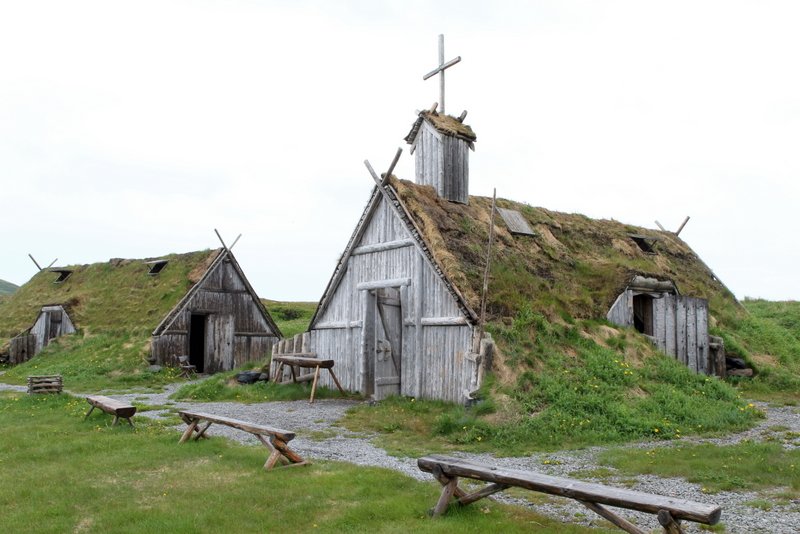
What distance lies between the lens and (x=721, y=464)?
10055 mm

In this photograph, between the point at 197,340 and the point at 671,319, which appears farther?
the point at 197,340

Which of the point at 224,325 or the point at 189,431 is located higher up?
the point at 224,325

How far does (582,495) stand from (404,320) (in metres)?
11.9

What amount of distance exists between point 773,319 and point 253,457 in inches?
922

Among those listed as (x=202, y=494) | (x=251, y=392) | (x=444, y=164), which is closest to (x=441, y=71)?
(x=444, y=164)

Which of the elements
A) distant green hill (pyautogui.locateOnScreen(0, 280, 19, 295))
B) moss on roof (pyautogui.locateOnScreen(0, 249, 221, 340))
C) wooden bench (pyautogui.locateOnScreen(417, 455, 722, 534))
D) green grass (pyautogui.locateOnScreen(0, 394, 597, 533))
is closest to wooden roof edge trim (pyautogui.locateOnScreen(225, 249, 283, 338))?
moss on roof (pyautogui.locateOnScreen(0, 249, 221, 340))

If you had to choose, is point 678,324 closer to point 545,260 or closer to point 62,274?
point 545,260

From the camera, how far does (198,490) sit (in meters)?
8.78

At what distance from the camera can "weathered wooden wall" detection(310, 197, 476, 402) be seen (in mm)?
16625

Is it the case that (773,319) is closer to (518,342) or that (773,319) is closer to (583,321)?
(583,321)

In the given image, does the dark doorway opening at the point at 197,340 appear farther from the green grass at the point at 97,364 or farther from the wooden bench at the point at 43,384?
the wooden bench at the point at 43,384

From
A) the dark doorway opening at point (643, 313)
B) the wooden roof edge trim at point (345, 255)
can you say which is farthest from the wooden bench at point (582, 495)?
the dark doorway opening at point (643, 313)

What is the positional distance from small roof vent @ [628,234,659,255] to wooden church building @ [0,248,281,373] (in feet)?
56.9

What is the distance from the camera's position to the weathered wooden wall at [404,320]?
16.6 meters
